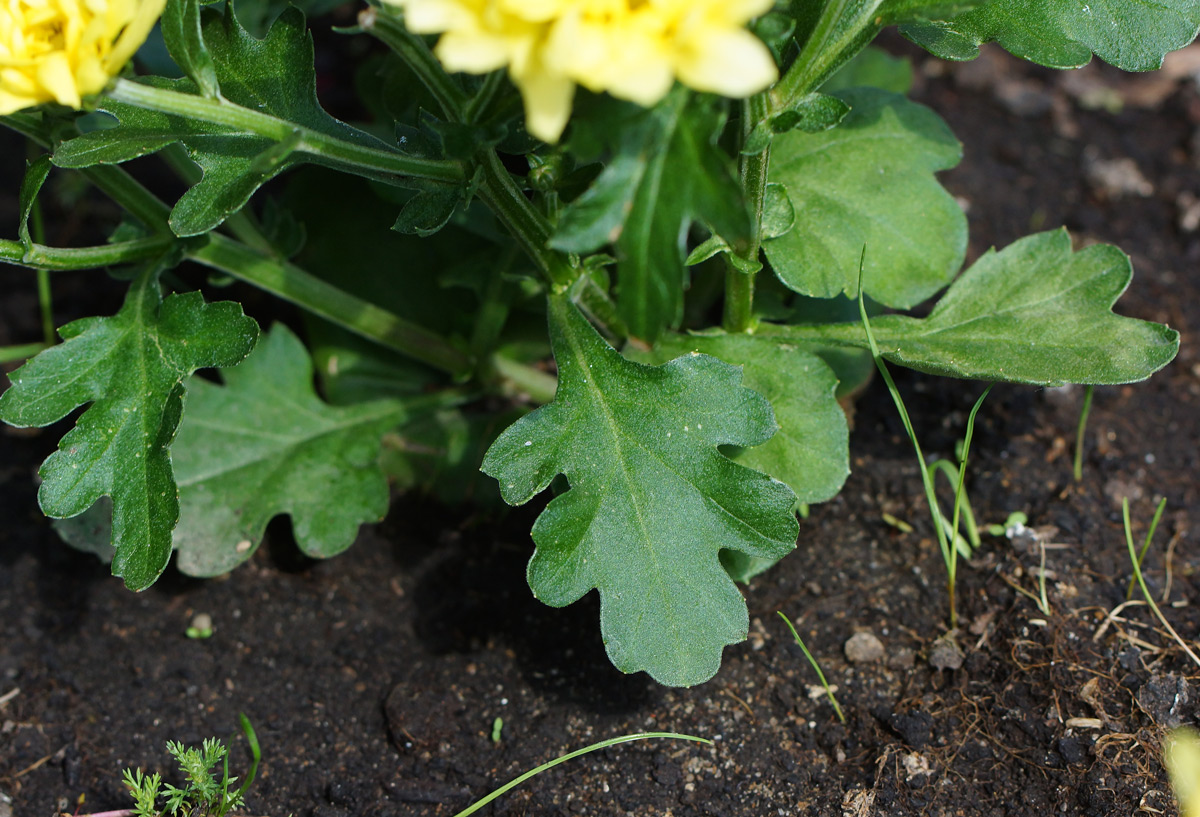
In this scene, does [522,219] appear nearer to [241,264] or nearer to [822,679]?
[241,264]

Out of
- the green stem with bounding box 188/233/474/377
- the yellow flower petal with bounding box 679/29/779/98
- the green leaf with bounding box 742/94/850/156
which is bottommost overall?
the green stem with bounding box 188/233/474/377

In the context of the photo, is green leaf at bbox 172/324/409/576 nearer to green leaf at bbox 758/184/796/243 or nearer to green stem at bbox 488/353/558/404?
green stem at bbox 488/353/558/404

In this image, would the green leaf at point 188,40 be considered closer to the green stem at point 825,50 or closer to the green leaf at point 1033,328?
the green stem at point 825,50

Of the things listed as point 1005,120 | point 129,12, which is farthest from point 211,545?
point 1005,120

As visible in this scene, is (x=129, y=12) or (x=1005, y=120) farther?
(x=1005, y=120)

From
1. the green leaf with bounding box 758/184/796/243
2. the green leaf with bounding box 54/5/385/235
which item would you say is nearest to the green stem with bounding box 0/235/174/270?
the green leaf with bounding box 54/5/385/235

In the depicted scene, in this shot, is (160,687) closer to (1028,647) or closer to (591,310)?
(591,310)

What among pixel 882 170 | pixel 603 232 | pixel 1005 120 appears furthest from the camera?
pixel 1005 120
